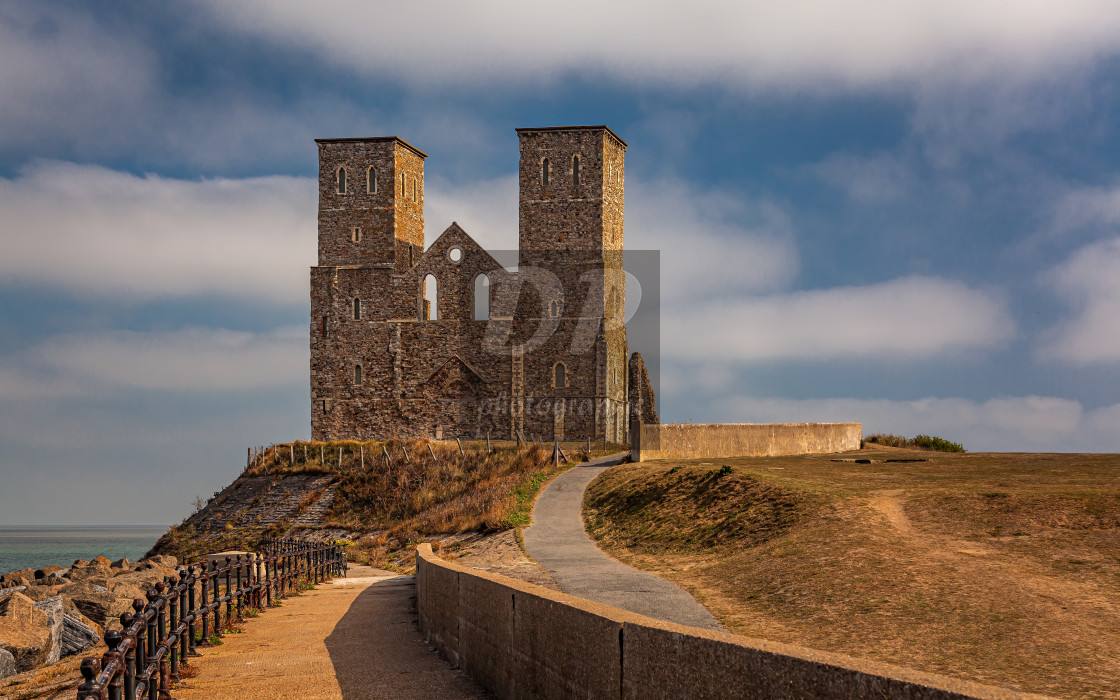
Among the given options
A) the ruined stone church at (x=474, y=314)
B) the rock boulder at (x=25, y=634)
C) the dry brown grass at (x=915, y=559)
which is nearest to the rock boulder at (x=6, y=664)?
the rock boulder at (x=25, y=634)

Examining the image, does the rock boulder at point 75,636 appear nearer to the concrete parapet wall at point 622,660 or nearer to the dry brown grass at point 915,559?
the concrete parapet wall at point 622,660

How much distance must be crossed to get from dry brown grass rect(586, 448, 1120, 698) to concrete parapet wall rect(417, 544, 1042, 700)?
3713mm

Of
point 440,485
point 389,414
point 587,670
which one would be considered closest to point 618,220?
point 389,414

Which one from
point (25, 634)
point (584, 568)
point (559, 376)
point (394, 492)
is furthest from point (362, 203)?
point (25, 634)

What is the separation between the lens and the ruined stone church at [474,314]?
51219 millimetres

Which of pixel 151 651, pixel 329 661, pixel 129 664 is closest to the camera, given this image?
pixel 129 664

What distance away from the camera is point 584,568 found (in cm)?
1691

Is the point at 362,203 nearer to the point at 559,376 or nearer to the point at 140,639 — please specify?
the point at 559,376

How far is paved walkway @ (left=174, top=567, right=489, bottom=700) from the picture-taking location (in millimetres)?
8102

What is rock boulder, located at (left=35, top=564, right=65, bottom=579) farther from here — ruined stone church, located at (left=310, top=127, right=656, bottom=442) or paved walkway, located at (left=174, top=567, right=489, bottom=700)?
ruined stone church, located at (left=310, top=127, right=656, bottom=442)

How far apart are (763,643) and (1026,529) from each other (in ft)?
37.0

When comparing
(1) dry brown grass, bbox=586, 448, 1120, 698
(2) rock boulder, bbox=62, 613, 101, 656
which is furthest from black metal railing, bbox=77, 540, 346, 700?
(1) dry brown grass, bbox=586, 448, 1120, 698

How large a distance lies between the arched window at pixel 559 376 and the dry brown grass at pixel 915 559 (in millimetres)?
27664

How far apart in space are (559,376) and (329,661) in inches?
1645
